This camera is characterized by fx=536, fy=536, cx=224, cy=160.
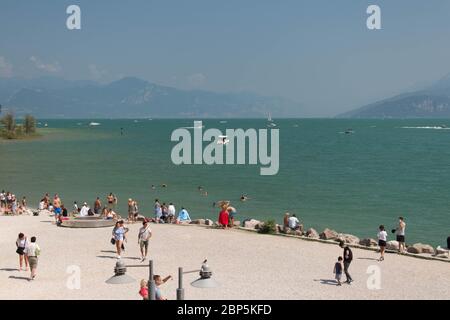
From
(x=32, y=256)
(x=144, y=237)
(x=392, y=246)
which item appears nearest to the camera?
(x=32, y=256)

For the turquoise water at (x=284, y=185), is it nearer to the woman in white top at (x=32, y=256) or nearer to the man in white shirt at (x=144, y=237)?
the man in white shirt at (x=144, y=237)

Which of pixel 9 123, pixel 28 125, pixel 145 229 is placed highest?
pixel 9 123

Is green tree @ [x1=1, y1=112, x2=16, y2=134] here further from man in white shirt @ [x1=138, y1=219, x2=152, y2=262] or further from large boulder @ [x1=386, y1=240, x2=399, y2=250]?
large boulder @ [x1=386, y1=240, x2=399, y2=250]

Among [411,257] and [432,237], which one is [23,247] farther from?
[432,237]

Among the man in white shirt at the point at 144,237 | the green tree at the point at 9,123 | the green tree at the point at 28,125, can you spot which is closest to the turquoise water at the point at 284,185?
the man in white shirt at the point at 144,237

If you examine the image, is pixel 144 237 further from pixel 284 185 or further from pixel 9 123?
pixel 9 123

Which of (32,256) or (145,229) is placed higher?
(145,229)

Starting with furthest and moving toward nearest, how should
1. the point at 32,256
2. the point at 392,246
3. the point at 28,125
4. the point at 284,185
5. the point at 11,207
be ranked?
the point at 28,125
the point at 284,185
the point at 11,207
the point at 392,246
the point at 32,256

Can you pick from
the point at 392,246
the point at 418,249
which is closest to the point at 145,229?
the point at 392,246

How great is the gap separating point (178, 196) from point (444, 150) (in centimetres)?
7043

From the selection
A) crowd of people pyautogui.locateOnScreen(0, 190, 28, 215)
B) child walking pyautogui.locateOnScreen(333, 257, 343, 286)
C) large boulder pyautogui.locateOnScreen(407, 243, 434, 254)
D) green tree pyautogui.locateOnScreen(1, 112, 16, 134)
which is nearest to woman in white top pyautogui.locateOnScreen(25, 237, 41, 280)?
child walking pyautogui.locateOnScreen(333, 257, 343, 286)

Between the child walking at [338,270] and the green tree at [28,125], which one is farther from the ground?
the green tree at [28,125]

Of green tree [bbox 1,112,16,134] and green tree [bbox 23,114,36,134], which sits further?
green tree [bbox 23,114,36,134]
